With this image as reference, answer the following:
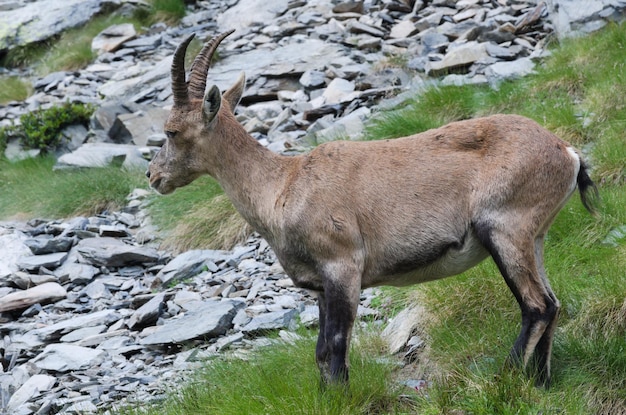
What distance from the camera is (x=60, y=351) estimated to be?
7820 mm

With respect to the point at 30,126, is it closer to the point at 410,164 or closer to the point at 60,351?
the point at 60,351

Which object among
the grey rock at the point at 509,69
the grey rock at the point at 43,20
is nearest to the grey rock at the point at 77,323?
the grey rock at the point at 509,69

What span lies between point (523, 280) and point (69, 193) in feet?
28.8

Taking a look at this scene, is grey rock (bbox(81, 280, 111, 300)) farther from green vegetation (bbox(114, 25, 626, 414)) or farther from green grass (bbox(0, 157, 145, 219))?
green vegetation (bbox(114, 25, 626, 414))

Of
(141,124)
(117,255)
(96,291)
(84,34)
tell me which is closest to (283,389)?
(96,291)

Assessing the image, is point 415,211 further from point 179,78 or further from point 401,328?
point 179,78

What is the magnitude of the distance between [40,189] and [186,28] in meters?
8.62

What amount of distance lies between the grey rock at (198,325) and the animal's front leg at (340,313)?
2.49 metres

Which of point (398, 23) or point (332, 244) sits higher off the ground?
point (332, 244)

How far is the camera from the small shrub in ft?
51.6

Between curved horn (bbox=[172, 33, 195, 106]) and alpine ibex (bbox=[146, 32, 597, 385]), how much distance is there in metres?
0.02

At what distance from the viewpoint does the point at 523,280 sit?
5.14 m

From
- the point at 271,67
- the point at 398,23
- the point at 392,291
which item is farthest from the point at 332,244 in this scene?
the point at 398,23

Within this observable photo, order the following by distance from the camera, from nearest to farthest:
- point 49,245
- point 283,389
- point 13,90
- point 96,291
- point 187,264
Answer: point 283,389 → point 187,264 → point 96,291 → point 49,245 → point 13,90
